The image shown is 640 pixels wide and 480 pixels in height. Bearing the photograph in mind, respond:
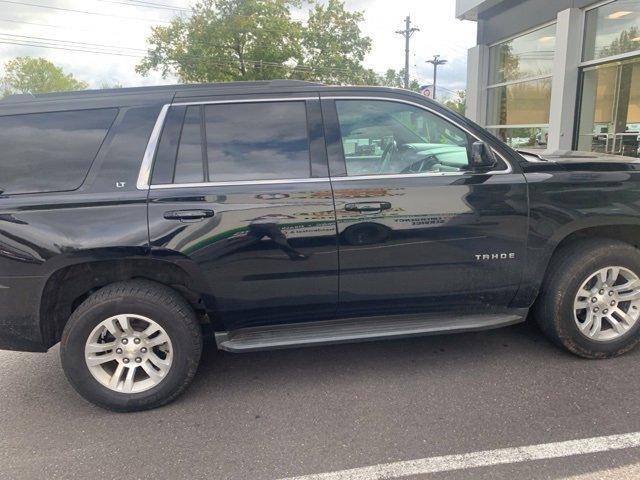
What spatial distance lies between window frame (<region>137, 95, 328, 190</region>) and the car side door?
0.07 meters

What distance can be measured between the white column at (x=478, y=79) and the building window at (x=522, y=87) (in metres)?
0.14

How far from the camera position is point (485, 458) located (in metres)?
2.50

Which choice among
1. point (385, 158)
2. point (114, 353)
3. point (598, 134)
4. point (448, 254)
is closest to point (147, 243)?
point (114, 353)

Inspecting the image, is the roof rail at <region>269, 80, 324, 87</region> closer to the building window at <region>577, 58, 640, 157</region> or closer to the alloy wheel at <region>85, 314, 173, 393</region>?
the alloy wheel at <region>85, 314, 173, 393</region>

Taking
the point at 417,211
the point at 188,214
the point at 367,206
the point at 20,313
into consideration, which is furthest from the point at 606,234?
the point at 20,313

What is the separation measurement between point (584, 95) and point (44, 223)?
411 inches

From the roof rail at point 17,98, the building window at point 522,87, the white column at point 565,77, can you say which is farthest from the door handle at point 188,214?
the building window at point 522,87

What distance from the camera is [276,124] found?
309 cm

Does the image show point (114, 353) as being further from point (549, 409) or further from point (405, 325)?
point (549, 409)

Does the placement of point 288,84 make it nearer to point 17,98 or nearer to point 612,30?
point 17,98

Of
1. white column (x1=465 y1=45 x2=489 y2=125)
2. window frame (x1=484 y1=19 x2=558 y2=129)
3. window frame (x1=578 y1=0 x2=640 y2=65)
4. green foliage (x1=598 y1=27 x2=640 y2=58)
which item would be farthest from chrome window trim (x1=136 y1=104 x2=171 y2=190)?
white column (x1=465 y1=45 x2=489 y2=125)

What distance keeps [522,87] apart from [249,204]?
11.6 metres

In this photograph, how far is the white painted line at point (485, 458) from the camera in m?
2.43

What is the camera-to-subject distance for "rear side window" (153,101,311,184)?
298cm
